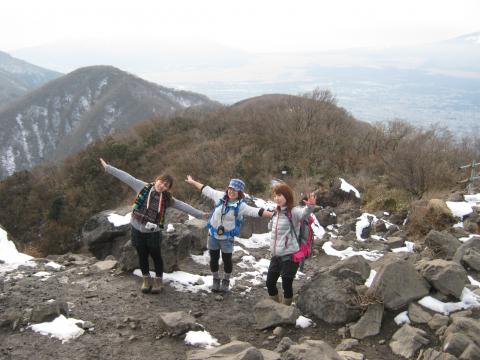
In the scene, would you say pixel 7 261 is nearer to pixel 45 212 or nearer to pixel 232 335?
pixel 232 335

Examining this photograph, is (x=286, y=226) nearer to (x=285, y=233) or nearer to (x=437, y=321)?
(x=285, y=233)

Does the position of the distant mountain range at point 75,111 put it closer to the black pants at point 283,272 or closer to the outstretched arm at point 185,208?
the outstretched arm at point 185,208

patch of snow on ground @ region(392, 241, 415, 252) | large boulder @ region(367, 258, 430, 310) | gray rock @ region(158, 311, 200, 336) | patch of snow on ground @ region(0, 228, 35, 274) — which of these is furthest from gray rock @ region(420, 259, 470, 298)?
patch of snow on ground @ region(0, 228, 35, 274)

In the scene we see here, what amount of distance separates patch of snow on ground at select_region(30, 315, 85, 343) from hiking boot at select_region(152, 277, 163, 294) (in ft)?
3.82

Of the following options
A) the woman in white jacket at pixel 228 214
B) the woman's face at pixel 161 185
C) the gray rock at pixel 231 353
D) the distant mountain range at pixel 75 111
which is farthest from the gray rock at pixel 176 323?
the distant mountain range at pixel 75 111

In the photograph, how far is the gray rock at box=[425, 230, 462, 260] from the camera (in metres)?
6.77

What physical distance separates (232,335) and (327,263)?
3.78 meters

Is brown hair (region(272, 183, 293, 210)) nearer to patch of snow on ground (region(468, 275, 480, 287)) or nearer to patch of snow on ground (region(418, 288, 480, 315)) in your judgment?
patch of snow on ground (region(418, 288, 480, 315))

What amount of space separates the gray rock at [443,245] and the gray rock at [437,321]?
2177 mm

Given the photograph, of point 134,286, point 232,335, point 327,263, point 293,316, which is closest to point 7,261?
point 134,286

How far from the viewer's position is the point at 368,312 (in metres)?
4.93

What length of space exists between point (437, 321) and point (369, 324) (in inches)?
30.1

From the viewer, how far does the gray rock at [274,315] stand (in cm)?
498

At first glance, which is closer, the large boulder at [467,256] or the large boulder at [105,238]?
the large boulder at [467,256]
